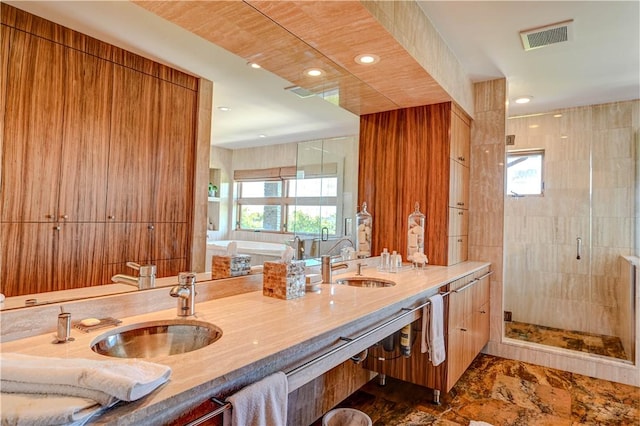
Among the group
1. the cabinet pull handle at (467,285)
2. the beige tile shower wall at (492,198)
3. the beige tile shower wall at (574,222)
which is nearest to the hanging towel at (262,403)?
the cabinet pull handle at (467,285)

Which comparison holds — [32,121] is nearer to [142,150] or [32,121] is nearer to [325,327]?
[142,150]

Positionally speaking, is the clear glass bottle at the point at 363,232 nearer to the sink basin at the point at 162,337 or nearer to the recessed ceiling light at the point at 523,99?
the sink basin at the point at 162,337

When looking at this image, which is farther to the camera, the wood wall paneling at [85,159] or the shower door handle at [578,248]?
the shower door handle at [578,248]

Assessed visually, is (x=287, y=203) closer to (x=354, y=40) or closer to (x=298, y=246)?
(x=298, y=246)

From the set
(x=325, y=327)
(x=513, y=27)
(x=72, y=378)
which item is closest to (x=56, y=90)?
(x=72, y=378)

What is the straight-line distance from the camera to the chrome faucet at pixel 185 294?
1.30 metres

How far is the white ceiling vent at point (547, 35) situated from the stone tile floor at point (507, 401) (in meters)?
2.52

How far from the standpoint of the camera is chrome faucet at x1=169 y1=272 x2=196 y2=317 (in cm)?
130

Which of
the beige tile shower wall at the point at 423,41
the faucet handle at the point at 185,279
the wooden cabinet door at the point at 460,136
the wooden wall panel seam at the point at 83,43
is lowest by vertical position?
the faucet handle at the point at 185,279

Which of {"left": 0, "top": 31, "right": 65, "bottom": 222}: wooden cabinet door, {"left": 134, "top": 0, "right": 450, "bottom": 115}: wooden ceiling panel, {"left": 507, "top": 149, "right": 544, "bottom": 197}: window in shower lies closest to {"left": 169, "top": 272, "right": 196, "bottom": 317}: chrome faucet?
{"left": 0, "top": 31, "right": 65, "bottom": 222}: wooden cabinet door

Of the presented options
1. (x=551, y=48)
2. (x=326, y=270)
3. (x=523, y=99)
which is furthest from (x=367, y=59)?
(x=523, y=99)

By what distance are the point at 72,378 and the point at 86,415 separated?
8cm

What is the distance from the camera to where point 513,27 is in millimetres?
2373

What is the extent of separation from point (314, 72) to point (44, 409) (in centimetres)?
206
